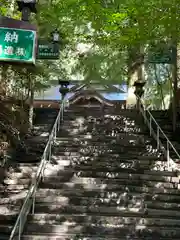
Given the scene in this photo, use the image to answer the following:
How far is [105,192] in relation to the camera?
859 cm

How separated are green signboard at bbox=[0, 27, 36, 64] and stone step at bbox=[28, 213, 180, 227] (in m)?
3.56

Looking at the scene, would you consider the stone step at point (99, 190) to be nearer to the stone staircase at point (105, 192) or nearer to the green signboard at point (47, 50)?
the stone staircase at point (105, 192)

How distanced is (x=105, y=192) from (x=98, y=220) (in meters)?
1.23

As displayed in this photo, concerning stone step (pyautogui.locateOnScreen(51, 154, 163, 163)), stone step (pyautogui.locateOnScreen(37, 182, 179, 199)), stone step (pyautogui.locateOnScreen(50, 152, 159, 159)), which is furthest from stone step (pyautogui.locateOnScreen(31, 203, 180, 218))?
stone step (pyautogui.locateOnScreen(50, 152, 159, 159))

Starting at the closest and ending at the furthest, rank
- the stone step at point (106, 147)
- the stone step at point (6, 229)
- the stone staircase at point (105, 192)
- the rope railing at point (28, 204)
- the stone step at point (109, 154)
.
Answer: the rope railing at point (28, 204), the stone step at point (6, 229), the stone staircase at point (105, 192), the stone step at point (109, 154), the stone step at point (106, 147)

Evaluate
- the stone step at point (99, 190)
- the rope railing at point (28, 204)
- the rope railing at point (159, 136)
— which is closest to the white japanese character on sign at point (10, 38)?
the rope railing at point (28, 204)

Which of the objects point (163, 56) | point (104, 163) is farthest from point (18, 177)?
point (163, 56)

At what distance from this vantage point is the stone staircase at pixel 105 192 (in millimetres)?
7125

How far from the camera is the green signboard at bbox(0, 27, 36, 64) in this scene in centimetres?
552

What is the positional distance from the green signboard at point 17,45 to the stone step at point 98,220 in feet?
11.7

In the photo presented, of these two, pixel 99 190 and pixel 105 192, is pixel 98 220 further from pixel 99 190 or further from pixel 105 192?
pixel 99 190

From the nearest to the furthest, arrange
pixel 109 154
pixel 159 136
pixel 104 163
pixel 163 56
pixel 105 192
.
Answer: pixel 105 192 < pixel 104 163 < pixel 109 154 < pixel 163 56 < pixel 159 136

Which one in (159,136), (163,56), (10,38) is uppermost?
(163,56)

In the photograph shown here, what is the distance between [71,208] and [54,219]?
0.56m
